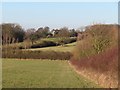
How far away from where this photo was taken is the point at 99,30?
46281 mm

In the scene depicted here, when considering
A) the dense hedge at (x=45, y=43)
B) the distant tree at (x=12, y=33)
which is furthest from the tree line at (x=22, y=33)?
the dense hedge at (x=45, y=43)

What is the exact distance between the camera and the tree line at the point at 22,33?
96.7 m

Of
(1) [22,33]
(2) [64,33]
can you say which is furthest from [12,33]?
(2) [64,33]

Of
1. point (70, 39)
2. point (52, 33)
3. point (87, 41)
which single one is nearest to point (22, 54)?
point (87, 41)

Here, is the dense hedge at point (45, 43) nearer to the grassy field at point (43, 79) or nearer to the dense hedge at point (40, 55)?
the dense hedge at point (40, 55)

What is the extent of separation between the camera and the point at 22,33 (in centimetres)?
10669

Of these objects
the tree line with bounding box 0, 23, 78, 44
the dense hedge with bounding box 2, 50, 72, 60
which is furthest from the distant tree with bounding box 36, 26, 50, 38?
the dense hedge with bounding box 2, 50, 72, 60

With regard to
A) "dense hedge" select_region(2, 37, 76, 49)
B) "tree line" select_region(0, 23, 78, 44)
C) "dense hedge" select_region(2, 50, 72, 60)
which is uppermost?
"tree line" select_region(0, 23, 78, 44)

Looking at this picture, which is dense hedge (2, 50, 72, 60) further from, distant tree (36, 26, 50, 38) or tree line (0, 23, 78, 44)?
distant tree (36, 26, 50, 38)

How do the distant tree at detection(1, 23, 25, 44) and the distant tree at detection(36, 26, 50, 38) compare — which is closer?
the distant tree at detection(1, 23, 25, 44)

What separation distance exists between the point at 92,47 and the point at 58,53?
24.4 m

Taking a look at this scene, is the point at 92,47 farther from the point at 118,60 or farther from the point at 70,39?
the point at 70,39

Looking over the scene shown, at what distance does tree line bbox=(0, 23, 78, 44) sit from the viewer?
9669 centimetres

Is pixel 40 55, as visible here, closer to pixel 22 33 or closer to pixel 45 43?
pixel 45 43
